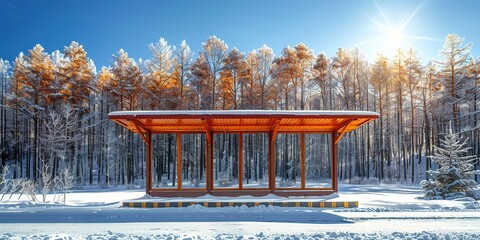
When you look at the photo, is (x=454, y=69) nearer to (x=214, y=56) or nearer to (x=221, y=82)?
(x=221, y=82)

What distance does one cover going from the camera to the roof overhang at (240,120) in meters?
13.4

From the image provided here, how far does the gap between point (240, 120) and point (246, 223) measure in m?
5.99

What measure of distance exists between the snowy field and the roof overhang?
10.3 ft

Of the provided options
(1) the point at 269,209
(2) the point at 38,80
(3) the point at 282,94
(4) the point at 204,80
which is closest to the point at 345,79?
(3) the point at 282,94

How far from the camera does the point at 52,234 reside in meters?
7.62

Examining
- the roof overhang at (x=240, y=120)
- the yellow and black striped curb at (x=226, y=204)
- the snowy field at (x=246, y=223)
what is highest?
the roof overhang at (x=240, y=120)

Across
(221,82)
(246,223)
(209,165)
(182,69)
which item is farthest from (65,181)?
(221,82)

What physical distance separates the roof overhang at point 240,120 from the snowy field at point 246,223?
3.13 m

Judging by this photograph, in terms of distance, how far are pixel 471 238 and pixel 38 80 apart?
29.7 meters

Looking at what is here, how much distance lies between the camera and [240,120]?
14625 mm

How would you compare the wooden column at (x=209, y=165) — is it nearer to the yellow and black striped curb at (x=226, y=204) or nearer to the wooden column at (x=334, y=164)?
the yellow and black striped curb at (x=226, y=204)

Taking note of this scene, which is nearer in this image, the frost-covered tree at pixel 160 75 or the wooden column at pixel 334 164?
the wooden column at pixel 334 164

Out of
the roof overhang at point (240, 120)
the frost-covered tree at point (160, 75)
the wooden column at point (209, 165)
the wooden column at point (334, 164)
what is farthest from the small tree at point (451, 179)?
the frost-covered tree at point (160, 75)

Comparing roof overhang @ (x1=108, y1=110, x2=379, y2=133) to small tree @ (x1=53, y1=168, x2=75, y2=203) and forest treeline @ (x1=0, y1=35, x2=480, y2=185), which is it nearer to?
small tree @ (x1=53, y1=168, x2=75, y2=203)
